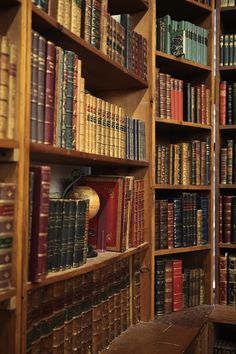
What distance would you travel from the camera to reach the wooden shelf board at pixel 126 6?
79.0 inches

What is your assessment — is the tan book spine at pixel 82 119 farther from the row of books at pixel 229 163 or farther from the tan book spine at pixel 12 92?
the row of books at pixel 229 163

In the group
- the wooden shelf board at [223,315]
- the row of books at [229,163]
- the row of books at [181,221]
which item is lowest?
the wooden shelf board at [223,315]

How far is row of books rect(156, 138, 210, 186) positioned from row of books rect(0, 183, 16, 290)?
115cm

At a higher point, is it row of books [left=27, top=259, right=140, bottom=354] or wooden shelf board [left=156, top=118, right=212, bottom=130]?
wooden shelf board [left=156, top=118, right=212, bottom=130]

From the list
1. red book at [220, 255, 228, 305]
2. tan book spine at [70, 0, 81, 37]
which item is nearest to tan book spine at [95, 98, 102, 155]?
tan book spine at [70, 0, 81, 37]

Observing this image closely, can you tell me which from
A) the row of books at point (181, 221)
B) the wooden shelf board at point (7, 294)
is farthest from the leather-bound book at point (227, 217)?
the wooden shelf board at point (7, 294)

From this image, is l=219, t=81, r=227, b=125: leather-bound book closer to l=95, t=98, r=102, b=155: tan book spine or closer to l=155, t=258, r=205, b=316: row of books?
l=155, t=258, r=205, b=316: row of books

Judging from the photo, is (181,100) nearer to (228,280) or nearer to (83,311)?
(228,280)

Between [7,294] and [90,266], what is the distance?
43 cm

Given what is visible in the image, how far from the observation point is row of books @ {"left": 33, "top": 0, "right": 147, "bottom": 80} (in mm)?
1393

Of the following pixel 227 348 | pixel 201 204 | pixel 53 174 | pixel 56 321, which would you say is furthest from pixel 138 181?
pixel 227 348

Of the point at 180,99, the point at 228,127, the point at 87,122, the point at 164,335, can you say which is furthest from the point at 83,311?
the point at 228,127

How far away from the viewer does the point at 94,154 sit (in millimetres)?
1525

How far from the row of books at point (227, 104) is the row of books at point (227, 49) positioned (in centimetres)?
12
